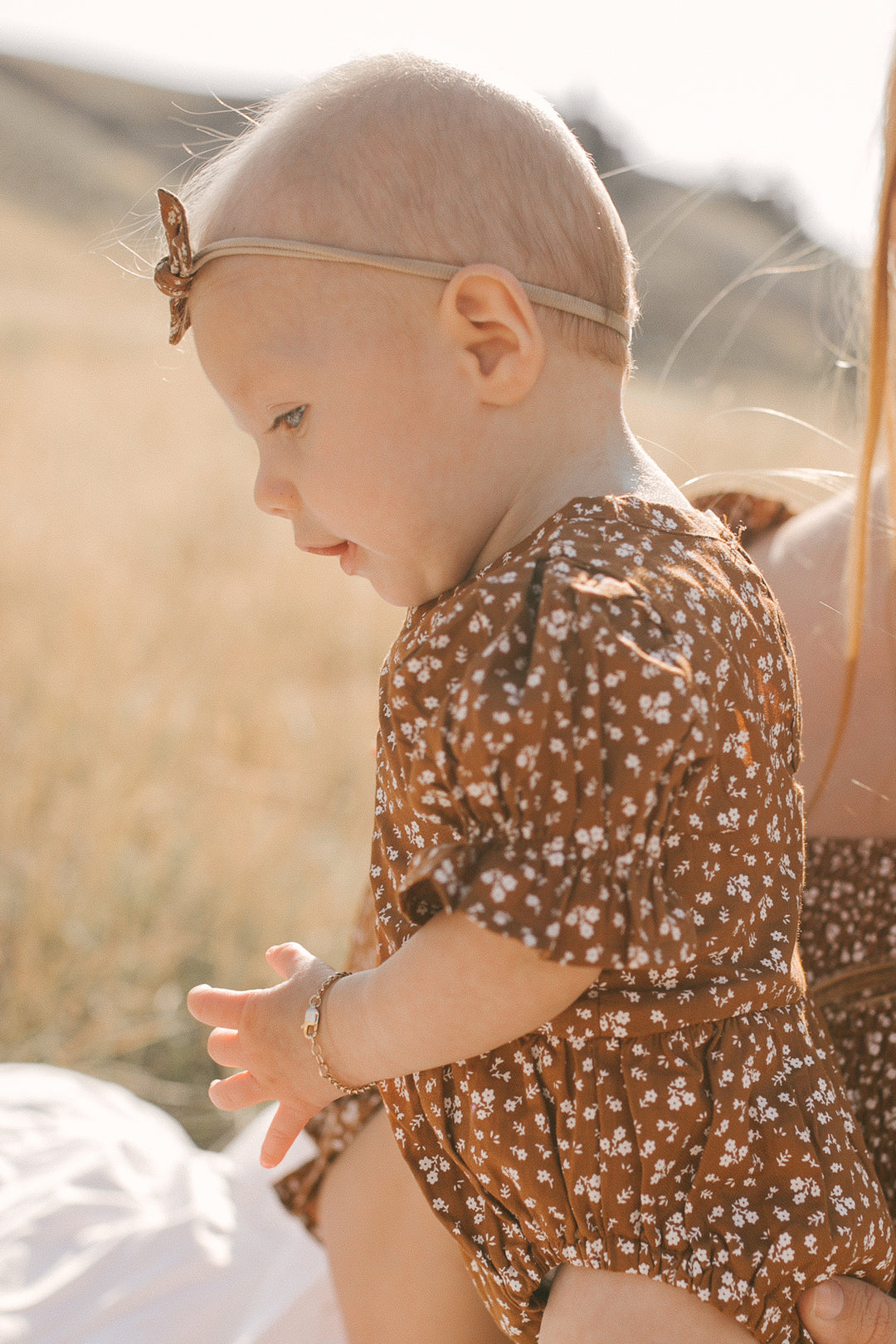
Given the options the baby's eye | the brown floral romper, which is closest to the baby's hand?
the brown floral romper

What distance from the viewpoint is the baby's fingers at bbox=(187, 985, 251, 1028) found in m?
1.12

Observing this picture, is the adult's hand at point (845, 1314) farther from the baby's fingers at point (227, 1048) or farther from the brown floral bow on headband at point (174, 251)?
the brown floral bow on headband at point (174, 251)

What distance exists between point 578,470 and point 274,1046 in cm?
63

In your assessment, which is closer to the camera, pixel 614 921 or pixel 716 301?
pixel 614 921

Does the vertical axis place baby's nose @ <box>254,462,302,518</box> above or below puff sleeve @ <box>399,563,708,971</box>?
above

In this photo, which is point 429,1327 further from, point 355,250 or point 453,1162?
point 355,250

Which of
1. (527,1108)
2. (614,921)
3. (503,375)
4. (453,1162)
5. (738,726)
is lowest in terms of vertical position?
(453,1162)

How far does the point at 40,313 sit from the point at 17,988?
1080cm

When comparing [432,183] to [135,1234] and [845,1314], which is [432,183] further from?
[135,1234]

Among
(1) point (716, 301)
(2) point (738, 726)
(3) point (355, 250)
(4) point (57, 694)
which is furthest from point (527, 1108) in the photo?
(4) point (57, 694)

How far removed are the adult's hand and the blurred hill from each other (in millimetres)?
1167

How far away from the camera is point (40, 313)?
11938mm

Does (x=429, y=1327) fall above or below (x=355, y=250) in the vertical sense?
below

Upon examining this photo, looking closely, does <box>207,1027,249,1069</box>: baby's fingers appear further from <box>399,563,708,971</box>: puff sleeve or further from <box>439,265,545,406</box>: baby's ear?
<box>439,265,545,406</box>: baby's ear
